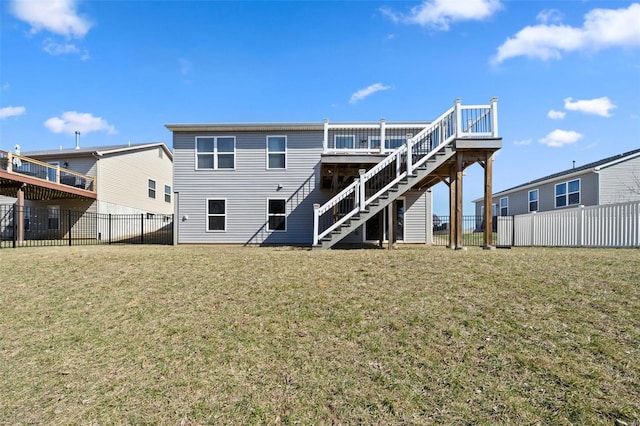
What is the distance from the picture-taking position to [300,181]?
1479 centimetres

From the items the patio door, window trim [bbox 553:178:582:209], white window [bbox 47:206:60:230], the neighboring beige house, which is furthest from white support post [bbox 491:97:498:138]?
white window [bbox 47:206:60:230]

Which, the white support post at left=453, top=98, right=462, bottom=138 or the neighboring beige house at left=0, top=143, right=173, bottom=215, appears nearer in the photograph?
the white support post at left=453, top=98, right=462, bottom=138

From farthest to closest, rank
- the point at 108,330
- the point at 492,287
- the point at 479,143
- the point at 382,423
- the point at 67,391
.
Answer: the point at 479,143 < the point at 492,287 < the point at 108,330 < the point at 67,391 < the point at 382,423

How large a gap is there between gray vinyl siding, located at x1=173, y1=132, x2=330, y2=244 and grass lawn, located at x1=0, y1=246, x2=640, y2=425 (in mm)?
7649

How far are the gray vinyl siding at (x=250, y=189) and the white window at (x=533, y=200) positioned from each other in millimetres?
15502

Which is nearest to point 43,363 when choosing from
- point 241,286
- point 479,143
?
point 241,286

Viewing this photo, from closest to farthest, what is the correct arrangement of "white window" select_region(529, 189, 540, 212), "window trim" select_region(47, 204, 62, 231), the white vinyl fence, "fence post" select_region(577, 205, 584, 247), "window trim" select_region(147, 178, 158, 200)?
the white vinyl fence
"fence post" select_region(577, 205, 584, 247)
"window trim" select_region(47, 204, 62, 231)
"white window" select_region(529, 189, 540, 212)
"window trim" select_region(147, 178, 158, 200)

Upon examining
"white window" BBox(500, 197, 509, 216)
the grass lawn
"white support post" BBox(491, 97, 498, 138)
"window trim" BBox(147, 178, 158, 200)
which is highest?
"white support post" BBox(491, 97, 498, 138)

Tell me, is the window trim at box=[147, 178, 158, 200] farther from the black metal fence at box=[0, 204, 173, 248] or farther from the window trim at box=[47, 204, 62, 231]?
the window trim at box=[47, 204, 62, 231]

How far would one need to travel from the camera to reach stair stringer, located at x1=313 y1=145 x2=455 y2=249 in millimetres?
10547

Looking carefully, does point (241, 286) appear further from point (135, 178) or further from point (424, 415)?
point (135, 178)

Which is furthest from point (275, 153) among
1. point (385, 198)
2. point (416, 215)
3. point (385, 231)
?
point (416, 215)

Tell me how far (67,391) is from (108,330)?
54.5 inches

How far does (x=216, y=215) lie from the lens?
589 inches
